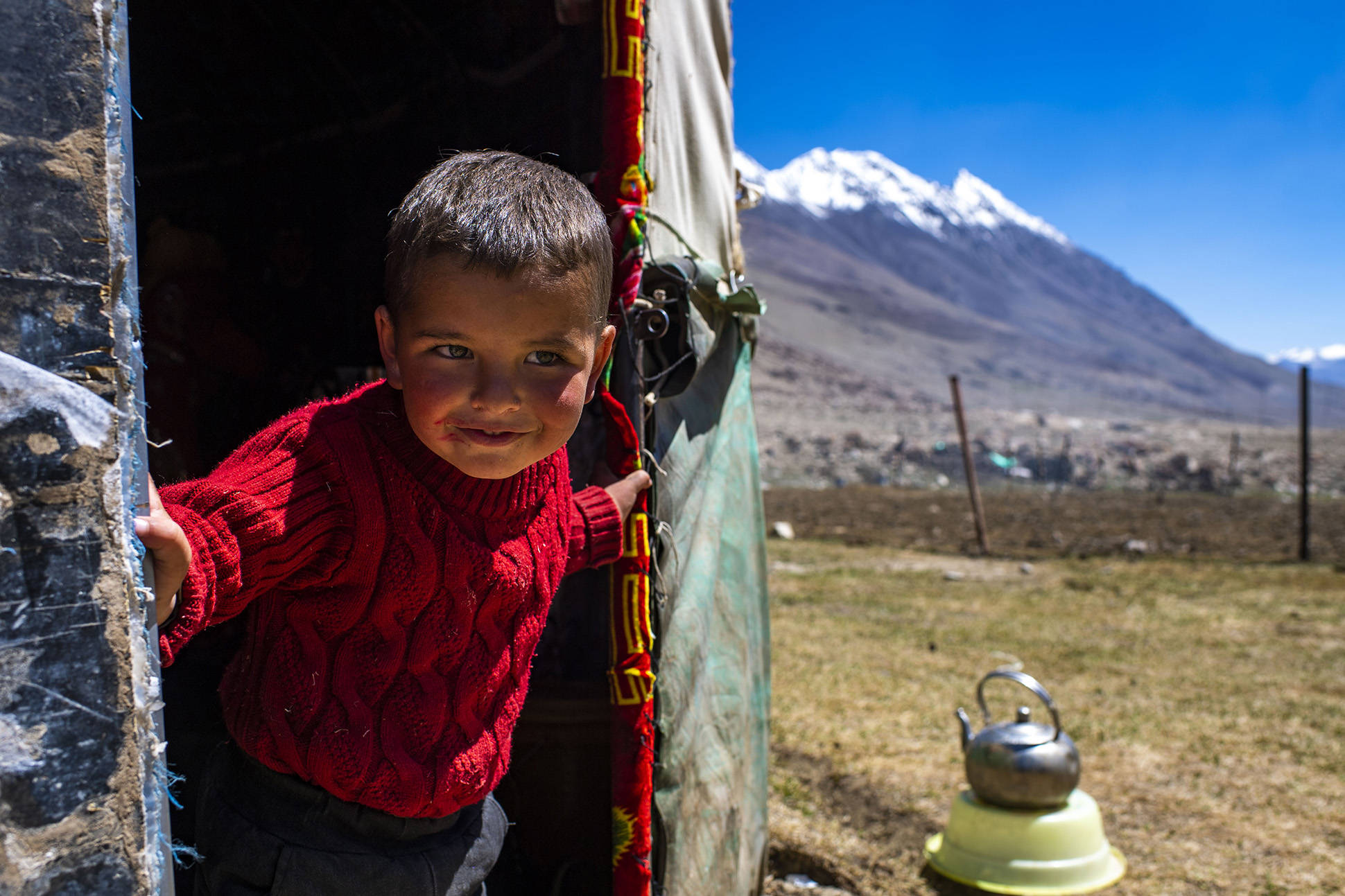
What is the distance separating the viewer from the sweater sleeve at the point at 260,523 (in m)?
0.94

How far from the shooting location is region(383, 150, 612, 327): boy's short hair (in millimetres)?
1072

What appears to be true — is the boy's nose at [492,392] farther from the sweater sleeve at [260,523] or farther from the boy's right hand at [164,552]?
the boy's right hand at [164,552]

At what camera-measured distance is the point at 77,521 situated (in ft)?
2.50

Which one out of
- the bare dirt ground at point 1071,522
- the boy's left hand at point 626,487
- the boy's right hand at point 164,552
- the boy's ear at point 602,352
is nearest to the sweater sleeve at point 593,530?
the boy's left hand at point 626,487

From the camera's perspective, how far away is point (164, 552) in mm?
862

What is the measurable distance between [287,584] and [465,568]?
213 mm

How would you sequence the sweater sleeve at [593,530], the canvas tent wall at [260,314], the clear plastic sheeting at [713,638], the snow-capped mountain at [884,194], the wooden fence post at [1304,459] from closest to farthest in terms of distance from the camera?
the canvas tent wall at [260,314], the sweater sleeve at [593,530], the clear plastic sheeting at [713,638], the wooden fence post at [1304,459], the snow-capped mountain at [884,194]

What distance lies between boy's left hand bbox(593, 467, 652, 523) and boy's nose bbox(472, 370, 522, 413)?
58 centimetres

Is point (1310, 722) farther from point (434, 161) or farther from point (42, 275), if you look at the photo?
point (42, 275)

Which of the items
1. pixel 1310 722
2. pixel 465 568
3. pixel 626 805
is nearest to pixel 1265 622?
pixel 1310 722

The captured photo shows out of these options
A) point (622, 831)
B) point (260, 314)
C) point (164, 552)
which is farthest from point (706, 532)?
point (260, 314)

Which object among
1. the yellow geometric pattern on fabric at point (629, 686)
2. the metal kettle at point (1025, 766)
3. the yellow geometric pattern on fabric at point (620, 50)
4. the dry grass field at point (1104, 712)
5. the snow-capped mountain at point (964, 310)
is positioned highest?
the snow-capped mountain at point (964, 310)

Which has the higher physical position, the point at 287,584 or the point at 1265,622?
the point at 287,584

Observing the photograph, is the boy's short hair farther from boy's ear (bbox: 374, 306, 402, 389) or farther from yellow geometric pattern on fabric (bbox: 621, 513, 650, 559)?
yellow geometric pattern on fabric (bbox: 621, 513, 650, 559)
